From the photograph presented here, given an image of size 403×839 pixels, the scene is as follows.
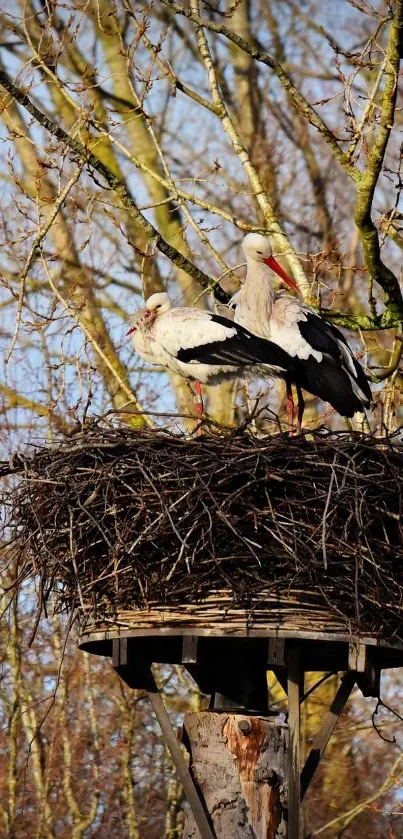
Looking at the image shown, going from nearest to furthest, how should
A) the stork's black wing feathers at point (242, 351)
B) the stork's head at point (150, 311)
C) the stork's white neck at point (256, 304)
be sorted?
1. the stork's black wing feathers at point (242, 351)
2. the stork's white neck at point (256, 304)
3. the stork's head at point (150, 311)

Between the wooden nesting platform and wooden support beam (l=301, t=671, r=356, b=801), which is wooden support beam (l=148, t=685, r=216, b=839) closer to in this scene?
the wooden nesting platform

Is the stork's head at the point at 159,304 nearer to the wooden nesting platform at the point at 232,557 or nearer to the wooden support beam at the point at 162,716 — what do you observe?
the wooden nesting platform at the point at 232,557

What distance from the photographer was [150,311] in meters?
8.59

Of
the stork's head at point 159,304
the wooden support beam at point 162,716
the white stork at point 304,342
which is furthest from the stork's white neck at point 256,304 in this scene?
the wooden support beam at point 162,716

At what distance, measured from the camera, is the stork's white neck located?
8.35 meters

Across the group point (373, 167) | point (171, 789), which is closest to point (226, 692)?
point (373, 167)

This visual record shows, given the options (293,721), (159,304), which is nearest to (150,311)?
(159,304)

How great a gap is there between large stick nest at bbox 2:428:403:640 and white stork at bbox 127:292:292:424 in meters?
1.59

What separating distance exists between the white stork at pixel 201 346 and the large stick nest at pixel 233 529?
1.59m

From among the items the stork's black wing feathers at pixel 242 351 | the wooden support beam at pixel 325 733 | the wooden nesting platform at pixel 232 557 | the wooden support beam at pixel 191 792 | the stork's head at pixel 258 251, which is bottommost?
the wooden support beam at pixel 191 792

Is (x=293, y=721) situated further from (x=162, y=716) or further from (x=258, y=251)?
(x=258, y=251)

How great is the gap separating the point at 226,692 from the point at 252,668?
15 cm

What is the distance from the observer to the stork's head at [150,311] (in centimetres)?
851

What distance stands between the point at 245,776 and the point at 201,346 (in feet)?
8.87
